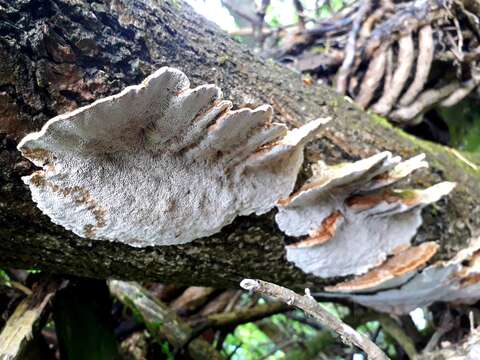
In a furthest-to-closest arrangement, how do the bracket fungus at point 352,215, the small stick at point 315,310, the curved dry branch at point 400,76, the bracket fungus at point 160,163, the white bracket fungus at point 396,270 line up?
the curved dry branch at point 400,76
the white bracket fungus at point 396,270
the bracket fungus at point 352,215
the bracket fungus at point 160,163
the small stick at point 315,310

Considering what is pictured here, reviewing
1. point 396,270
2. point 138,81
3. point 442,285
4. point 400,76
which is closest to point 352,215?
point 396,270

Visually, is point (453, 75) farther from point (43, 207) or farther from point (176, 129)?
point (43, 207)

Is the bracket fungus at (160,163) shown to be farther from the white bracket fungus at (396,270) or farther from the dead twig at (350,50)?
the dead twig at (350,50)

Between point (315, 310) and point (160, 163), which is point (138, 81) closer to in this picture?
point (160, 163)

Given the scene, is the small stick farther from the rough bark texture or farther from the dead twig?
the dead twig

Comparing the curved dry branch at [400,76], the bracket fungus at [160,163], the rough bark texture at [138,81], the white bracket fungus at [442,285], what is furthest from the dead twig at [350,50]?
the bracket fungus at [160,163]

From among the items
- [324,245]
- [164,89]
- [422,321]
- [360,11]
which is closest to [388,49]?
[360,11]
